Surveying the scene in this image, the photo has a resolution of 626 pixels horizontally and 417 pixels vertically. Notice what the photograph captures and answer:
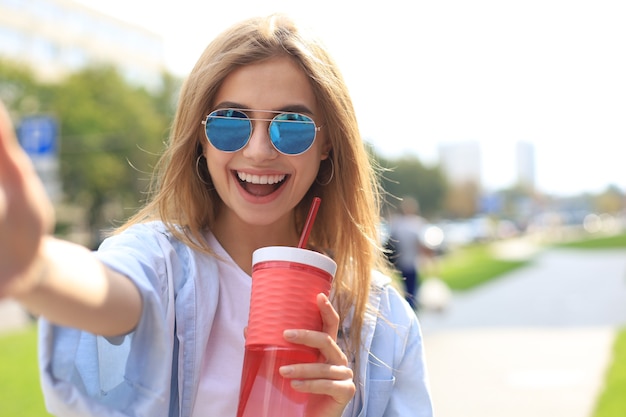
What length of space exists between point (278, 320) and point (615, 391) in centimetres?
555

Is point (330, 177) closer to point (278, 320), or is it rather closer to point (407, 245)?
point (278, 320)

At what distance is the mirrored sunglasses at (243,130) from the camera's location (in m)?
1.84

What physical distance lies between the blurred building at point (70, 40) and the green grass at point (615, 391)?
41.2 metres

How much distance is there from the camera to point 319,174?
2.16 m

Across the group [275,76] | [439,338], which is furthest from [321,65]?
[439,338]

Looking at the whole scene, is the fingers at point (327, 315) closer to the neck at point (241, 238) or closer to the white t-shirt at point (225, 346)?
the white t-shirt at point (225, 346)

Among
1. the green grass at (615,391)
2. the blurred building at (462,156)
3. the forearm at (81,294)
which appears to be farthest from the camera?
the blurred building at (462,156)

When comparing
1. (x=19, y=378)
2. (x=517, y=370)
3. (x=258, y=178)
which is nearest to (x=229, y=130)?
(x=258, y=178)

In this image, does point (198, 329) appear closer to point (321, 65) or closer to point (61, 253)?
point (61, 253)

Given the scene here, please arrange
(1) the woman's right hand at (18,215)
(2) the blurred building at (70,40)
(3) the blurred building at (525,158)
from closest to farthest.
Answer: (1) the woman's right hand at (18,215), (2) the blurred building at (70,40), (3) the blurred building at (525,158)

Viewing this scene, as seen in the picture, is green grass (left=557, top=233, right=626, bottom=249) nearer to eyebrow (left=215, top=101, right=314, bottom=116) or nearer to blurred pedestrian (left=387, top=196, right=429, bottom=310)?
blurred pedestrian (left=387, top=196, right=429, bottom=310)

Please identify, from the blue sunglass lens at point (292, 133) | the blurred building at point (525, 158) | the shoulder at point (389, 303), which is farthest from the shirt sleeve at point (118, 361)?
the blurred building at point (525, 158)

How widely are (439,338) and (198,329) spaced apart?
801 cm

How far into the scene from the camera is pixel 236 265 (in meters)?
1.92
